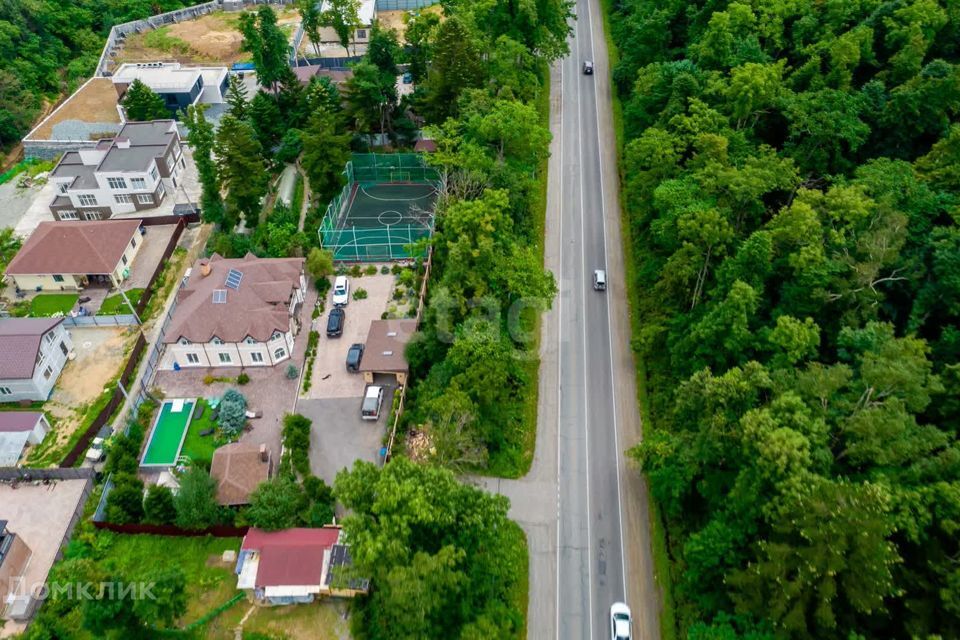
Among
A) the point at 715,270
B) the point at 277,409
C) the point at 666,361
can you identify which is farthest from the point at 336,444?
the point at 715,270

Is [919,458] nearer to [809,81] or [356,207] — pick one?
[809,81]

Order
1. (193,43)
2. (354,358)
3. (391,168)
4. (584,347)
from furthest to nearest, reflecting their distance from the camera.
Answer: (193,43)
(391,168)
(584,347)
(354,358)

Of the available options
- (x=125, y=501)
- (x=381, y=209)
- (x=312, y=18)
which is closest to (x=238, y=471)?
(x=125, y=501)

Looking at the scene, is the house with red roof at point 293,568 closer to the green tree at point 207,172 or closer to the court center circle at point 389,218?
the court center circle at point 389,218

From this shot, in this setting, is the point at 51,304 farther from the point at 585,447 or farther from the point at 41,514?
the point at 585,447

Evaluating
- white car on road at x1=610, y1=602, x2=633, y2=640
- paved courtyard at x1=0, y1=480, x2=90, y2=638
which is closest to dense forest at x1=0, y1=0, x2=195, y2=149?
paved courtyard at x1=0, y1=480, x2=90, y2=638

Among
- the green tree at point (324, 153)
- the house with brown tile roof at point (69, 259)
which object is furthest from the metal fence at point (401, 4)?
the house with brown tile roof at point (69, 259)

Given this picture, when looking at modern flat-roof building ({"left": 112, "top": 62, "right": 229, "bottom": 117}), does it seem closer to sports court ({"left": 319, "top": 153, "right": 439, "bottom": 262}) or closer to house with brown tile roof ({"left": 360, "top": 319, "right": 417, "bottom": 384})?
sports court ({"left": 319, "top": 153, "right": 439, "bottom": 262})
